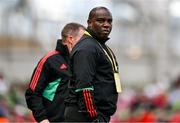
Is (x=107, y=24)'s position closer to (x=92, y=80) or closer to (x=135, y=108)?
(x=92, y=80)

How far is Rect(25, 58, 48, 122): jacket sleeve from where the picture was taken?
9.12 metres

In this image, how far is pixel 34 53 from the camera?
4956 cm

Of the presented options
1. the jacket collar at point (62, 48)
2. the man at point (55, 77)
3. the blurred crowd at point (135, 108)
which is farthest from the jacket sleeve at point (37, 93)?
the blurred crowd at point (135, 108)

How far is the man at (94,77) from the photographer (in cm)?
800

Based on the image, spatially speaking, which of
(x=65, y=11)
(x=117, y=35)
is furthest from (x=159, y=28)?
(x=117, y=35)

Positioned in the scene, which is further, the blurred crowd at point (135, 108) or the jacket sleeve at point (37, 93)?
the blurred crowd at point (135, 108)

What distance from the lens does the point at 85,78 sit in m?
7.98

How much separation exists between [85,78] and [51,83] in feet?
4.84

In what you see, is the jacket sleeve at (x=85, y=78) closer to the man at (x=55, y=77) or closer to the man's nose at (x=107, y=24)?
the man's nose at (x=107, y=24)

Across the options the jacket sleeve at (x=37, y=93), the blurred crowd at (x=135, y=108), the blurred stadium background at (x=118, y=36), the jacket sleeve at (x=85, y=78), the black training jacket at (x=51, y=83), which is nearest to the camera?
the jacket sleeve at (x=85, y=78)

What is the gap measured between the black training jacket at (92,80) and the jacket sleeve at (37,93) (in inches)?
37.4

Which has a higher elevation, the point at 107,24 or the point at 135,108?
the point at 107,24

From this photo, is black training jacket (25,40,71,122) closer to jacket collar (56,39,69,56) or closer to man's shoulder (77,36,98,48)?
jacket collar (56,39,69,56)

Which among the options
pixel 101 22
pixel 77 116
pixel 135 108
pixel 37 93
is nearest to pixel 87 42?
pixel 101 22
